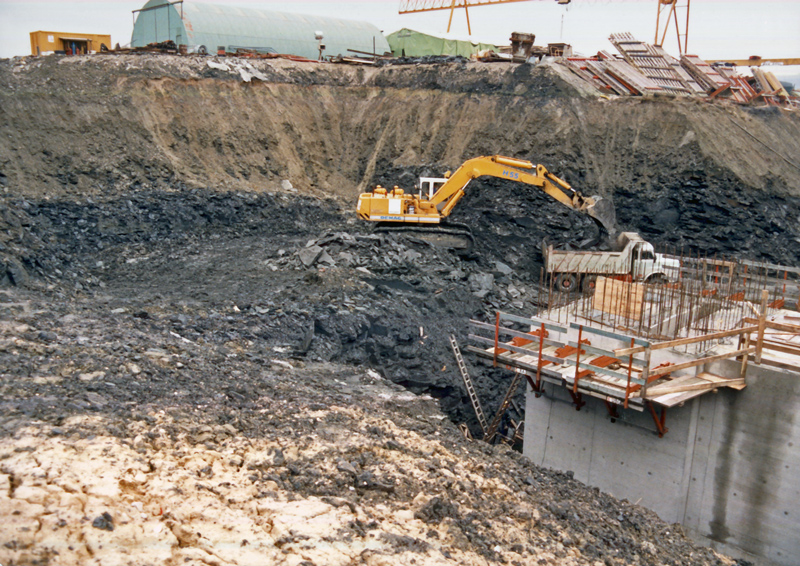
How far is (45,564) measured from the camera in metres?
4.68

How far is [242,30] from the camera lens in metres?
32.8

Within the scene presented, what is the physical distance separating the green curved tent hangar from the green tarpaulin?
1488 millimetres

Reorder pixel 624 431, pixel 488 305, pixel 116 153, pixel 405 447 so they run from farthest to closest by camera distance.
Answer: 1. pixel 116 153
2. pixel 488 305
3. pixel 624 431
4. pixel 405 447

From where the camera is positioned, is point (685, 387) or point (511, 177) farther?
point (511, 177)

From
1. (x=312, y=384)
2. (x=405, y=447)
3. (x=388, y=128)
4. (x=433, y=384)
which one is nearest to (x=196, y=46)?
(x=388, y=128)

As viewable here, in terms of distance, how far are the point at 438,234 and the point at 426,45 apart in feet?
69.1

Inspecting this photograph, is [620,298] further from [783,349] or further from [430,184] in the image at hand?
[430,184]

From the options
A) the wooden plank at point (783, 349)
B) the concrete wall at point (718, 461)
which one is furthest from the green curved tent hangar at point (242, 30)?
the wooden plank at point (783, 349)

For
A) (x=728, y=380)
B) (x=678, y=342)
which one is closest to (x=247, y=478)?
(x=678, y=342)

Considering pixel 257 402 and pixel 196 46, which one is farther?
pixel 196 46

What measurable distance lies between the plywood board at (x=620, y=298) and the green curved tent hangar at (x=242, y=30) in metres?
23.4

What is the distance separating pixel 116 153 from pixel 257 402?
680 inches

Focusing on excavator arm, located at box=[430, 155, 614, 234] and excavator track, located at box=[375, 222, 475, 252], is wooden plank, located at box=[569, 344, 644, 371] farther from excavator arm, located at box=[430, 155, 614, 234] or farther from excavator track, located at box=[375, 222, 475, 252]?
excavator track, located at box=[375, 222, 475, 252]

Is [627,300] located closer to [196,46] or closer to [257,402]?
[257,402]
